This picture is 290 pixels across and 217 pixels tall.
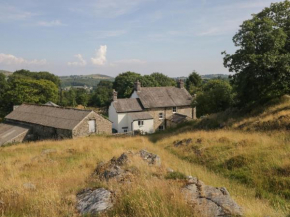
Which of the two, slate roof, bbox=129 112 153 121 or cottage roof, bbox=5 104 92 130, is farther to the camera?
slate roof, bbox=129 112 153 121

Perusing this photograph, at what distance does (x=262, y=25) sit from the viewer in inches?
833

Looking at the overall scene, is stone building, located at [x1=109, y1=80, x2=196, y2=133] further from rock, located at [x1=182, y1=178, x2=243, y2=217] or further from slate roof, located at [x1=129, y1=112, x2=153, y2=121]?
rock, located at [x1=182, y1=178, x2=243, y2=217]

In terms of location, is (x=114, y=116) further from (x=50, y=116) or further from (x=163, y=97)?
(x=50, y=116)

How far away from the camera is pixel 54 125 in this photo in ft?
104

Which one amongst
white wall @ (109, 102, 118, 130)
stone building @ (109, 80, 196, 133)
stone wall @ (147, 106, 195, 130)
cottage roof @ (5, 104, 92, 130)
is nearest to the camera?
cottage roof @ (5, 104, 92, 130)

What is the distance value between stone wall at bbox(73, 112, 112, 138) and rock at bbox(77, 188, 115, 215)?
24.8 metres

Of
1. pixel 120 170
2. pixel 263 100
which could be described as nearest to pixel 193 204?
pixel 120 170

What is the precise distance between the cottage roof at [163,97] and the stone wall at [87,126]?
10.2 meters

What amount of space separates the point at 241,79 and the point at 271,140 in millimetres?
10757

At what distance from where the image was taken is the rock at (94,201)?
17.5 ft

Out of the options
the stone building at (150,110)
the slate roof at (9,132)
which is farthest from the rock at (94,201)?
the stone building at (150,110)

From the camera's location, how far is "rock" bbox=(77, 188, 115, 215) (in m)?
5.34

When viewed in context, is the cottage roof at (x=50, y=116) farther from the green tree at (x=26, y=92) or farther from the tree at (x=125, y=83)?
the tree at (x=125, y=83)

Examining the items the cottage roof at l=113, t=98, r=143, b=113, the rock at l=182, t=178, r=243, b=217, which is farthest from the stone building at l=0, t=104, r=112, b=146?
the rock at l=182, t=178, r=243, b=217
